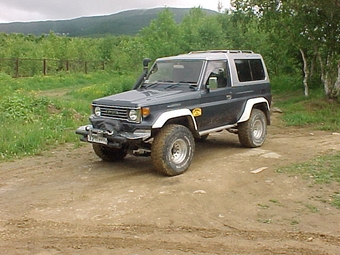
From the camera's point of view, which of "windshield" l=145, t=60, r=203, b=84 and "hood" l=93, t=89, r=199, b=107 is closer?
"hood" l=93, t=89, r=199, b=107

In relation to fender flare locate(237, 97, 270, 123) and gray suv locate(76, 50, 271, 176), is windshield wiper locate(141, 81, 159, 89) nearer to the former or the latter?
gray suv locate(76, 50, 271, 176)

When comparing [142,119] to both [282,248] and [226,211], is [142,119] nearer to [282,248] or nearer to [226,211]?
[226,211]

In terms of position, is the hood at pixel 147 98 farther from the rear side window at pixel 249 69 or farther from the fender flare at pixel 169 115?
the rear side window at pixel 249 69

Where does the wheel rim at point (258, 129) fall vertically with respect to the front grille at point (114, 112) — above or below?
below

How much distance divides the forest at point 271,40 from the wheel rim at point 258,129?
631 cm

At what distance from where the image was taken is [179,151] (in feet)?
23.2

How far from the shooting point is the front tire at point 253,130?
8680 mm

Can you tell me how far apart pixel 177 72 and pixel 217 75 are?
744mm

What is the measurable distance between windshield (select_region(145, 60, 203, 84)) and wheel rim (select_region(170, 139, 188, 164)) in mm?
1257

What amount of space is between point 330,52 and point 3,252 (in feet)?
46.5

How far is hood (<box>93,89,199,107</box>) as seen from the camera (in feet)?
22.0

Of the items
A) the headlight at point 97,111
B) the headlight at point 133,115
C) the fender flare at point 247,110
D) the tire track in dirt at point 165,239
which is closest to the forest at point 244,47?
the headlight at point 97,111

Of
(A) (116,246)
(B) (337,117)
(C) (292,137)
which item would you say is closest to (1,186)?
(A) (116,246)

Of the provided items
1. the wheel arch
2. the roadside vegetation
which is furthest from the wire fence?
the wheel arch
